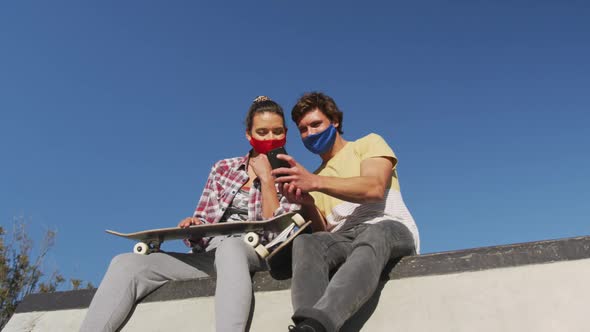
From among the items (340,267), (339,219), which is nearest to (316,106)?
(339,219)

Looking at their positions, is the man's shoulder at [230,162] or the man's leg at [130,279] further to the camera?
the man's shoulder at [230,162]

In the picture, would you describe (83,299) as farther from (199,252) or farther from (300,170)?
(300,170)

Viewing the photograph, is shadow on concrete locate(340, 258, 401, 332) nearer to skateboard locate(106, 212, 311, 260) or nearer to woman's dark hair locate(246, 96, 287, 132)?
skateboard locate(106, 212, 311, 260)

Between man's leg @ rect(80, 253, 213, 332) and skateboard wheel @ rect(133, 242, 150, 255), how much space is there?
0.04 metres

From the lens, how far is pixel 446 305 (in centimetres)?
195

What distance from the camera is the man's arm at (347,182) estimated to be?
2.01m

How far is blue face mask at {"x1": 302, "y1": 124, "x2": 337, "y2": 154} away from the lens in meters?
2.88

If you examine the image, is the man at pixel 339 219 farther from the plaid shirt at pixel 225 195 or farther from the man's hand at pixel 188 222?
the man's hand at pixel 188 222

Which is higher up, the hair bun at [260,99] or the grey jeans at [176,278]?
the hair bun at [260,99]

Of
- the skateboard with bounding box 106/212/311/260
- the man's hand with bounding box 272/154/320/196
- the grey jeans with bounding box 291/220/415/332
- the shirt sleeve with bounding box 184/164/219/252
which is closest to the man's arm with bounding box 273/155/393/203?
the man's hand with bounding box 272/154/320/196

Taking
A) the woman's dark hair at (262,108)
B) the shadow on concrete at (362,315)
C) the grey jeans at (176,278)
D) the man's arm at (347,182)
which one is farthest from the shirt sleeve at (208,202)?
the shadow on concrete at (362,315)

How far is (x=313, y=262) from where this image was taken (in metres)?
1.86

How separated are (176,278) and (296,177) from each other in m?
0.98

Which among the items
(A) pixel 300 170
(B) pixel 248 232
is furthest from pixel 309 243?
Answer: (B) pixel 248 232
